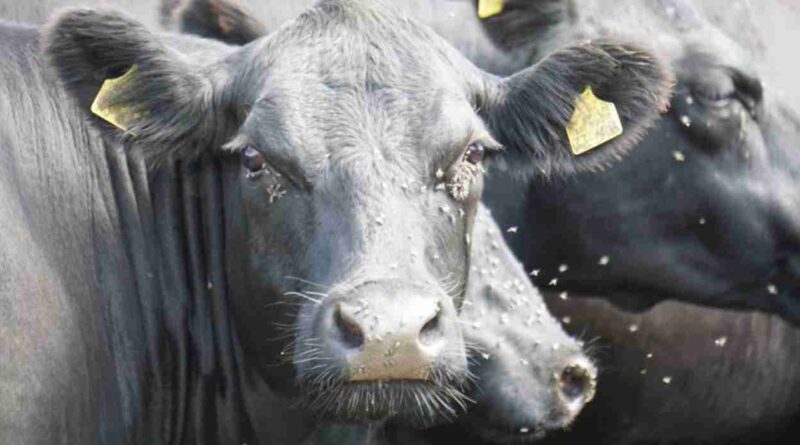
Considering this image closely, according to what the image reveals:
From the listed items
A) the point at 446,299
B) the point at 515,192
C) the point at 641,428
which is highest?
the point at 446,299

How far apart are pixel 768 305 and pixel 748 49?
4.75 ft

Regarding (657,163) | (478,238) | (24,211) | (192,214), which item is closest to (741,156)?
(657,163)

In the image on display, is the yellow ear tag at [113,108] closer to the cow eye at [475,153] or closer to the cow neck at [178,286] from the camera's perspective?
the cow neck at [178,286]

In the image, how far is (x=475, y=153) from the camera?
5586mm

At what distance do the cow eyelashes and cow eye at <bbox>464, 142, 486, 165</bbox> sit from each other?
0.55 m

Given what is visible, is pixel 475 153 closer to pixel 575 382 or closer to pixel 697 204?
pixel 575 382

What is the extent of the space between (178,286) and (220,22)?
1.02m

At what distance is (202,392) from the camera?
5.95m

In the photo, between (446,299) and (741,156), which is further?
(741,156)

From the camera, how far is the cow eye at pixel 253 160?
17.8ft

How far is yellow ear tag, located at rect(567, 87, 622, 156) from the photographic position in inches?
235

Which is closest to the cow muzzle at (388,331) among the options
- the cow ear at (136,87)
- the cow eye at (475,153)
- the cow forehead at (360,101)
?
the cow forehead at (360,101)

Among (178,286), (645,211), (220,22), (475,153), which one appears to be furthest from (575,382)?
(220,22)

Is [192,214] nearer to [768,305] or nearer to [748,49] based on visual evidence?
[768,305]
